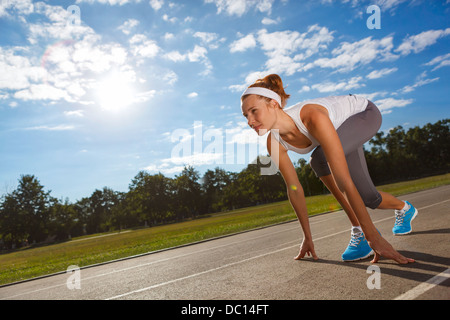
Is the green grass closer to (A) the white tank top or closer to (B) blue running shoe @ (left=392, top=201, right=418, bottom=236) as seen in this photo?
(B) blue running shoe @ (left=392, top=201, right=418, bottom=236)

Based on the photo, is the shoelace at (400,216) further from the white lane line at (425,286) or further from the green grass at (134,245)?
the green grass at (134,245)

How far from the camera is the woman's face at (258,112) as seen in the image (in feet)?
10.2

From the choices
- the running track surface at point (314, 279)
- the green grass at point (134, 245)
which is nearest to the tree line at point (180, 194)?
the green grass at point (134, 245)

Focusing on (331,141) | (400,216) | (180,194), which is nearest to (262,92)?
(331,141)

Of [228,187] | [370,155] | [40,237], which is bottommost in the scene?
[40,237]

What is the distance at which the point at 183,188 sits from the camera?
7525 cm

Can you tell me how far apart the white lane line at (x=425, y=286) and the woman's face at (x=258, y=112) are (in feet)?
6.03

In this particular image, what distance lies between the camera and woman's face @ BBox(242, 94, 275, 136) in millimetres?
3105

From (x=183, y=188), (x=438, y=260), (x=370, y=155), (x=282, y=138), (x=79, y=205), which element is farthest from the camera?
(x=79, y=205)

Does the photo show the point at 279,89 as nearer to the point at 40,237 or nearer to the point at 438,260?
the point at 438,260

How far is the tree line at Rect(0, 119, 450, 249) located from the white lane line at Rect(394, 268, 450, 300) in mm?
73072

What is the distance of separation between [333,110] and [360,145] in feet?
2.44

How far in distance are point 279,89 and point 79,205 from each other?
113713 millimetres
